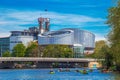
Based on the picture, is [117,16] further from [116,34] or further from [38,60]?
[38,60]

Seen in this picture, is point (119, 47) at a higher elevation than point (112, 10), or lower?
lower

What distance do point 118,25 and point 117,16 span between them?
1.12m

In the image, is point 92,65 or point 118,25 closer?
point 118,25

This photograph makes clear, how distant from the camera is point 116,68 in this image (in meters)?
116

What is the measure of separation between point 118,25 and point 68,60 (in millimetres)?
133193

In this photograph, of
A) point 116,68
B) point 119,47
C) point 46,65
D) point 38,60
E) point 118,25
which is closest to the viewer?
point 118,25

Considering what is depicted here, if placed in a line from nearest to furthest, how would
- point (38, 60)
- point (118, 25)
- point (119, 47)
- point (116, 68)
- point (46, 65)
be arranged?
1. point (118, 25)
2. point (119, 47)
3. point (116, 68)
4. point (38, 60)
5. point (46, 65)

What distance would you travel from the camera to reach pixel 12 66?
183750mm

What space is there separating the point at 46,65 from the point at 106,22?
14051cm

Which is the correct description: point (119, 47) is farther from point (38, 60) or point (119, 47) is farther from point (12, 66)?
point (12, 66)

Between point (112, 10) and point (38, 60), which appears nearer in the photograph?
point (112, 10)

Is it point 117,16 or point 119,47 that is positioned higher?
point 117,16

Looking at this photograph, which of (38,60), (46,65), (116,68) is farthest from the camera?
(46,65)

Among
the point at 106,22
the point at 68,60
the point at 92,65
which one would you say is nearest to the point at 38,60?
the point at 68,60
